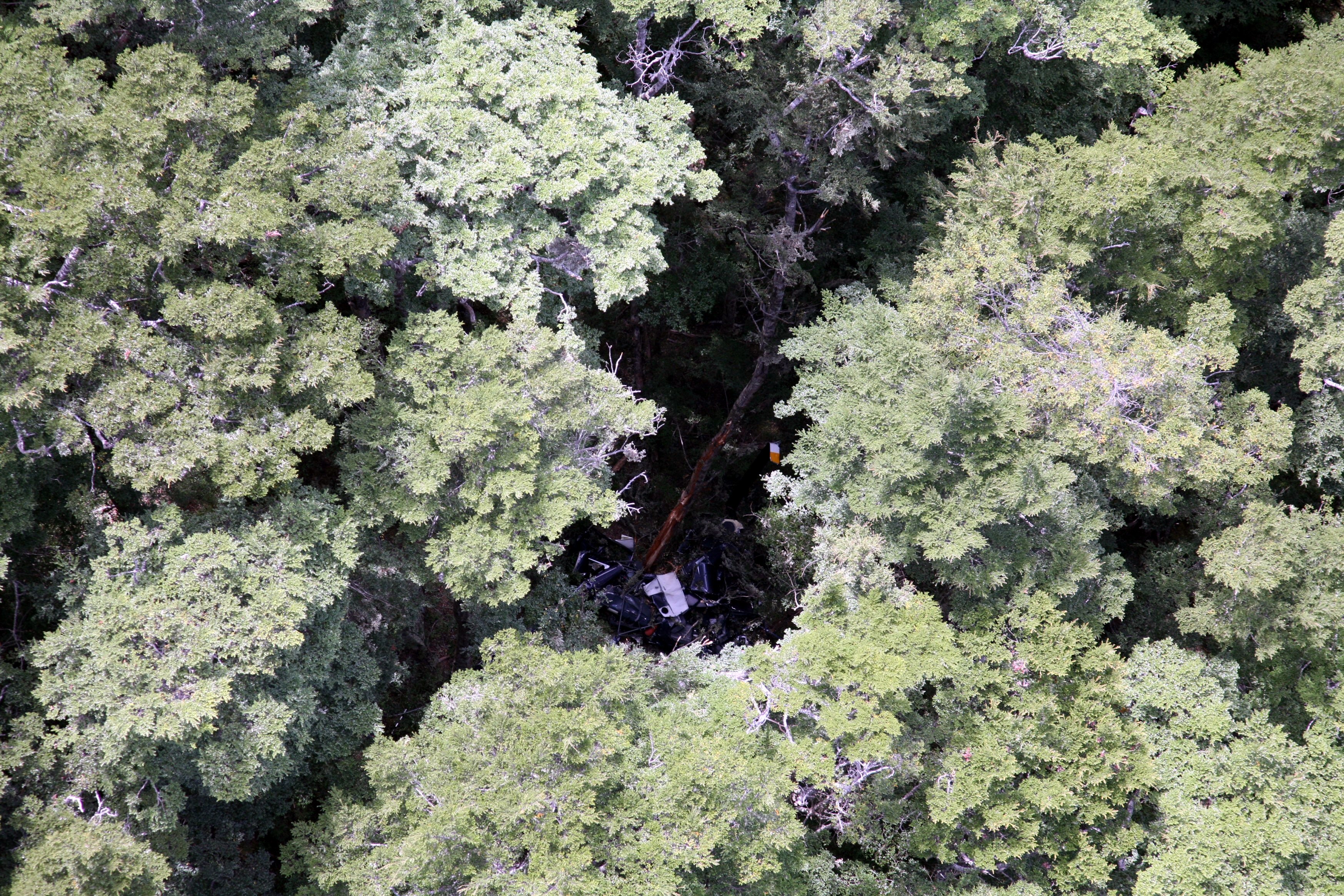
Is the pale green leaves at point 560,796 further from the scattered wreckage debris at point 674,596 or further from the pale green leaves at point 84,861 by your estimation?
the scattered wreckage debris at point 674,596

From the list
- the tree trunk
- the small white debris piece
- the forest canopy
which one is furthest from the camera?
the small white debris piece

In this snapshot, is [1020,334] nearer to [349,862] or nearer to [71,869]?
[349,862]

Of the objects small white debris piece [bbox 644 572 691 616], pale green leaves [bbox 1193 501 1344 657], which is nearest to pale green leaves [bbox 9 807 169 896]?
small white debris piece [bbox 644 572 691 616]

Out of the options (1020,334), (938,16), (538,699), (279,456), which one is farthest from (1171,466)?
(279,456)

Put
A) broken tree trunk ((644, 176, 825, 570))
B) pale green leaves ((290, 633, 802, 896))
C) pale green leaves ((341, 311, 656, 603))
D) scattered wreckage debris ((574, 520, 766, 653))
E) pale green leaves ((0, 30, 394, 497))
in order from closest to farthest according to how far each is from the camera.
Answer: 1. pale green leaves ((0, 30, 394, 497))
2. pale green leaves ((290, 633, 802, 896))
3. pale green leaves ((341, 311, 656, 603))
4. broken tree trunk ((644, 176, 825, 570))
5. scattered wreckage debris ((574, 520, 766, 653))

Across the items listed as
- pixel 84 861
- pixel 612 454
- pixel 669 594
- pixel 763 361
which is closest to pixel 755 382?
pixel 763 361

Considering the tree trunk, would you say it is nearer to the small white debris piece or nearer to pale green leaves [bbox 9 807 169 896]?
the small white debris piece

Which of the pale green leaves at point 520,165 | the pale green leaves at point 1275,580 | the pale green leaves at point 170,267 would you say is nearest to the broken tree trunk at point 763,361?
the pale green leaves at point 520,165
